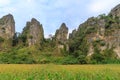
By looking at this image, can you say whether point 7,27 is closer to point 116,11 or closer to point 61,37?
point 61,37

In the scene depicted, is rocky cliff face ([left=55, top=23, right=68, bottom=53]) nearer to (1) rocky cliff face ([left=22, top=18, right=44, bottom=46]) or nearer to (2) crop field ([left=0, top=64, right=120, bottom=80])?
(1) rocky cliff face ([left=22, top=18, right=44, bottom=46])

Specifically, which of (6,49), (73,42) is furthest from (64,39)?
(6,49)

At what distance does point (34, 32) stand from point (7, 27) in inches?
242

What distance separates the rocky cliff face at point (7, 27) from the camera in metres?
71.4

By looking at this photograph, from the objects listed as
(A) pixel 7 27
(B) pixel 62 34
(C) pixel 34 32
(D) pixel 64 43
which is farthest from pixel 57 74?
(A) pixel 7 27

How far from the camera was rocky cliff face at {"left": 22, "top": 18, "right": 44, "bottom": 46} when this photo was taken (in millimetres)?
68750

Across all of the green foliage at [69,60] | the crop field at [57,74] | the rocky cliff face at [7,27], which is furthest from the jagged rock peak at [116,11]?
the crop field at [57,74]

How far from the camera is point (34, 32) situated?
230ft

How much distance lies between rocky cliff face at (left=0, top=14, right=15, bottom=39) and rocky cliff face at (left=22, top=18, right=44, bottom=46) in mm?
3164

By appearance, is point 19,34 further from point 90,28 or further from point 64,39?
point 90,28

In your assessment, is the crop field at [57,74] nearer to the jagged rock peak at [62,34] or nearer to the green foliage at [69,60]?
the green foliage at [69,60]

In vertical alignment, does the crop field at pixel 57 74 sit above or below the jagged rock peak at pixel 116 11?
below

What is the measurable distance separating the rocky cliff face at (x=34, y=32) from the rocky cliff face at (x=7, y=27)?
3.16 metres

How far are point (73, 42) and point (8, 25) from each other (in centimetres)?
1424
